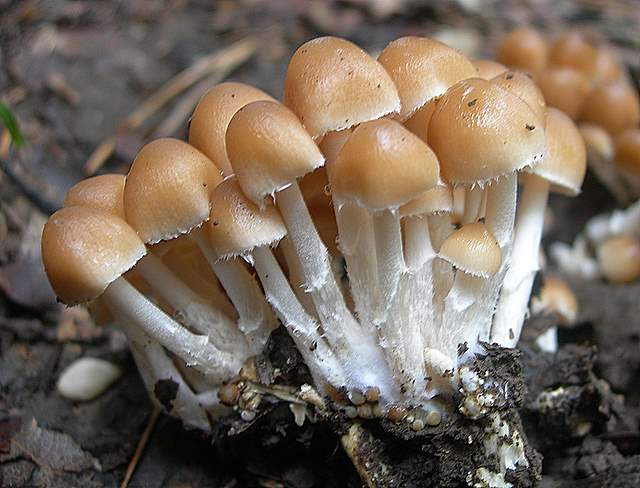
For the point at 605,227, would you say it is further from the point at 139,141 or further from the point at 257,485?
the point at 139,141

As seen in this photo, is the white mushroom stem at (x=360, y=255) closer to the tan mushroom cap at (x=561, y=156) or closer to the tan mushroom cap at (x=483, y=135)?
the tan mushroom cap at (x=483, y=135)

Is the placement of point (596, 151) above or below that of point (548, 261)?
above

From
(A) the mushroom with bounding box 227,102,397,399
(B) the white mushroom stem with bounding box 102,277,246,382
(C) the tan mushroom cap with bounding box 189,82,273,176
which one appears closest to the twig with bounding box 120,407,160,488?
(B) the white mushroom stem with bounding box 102,277,246,382

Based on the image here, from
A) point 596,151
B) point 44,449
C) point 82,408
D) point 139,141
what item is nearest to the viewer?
→ point 44,449

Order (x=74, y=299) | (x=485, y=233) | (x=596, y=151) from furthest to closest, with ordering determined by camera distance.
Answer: (x=596, y=151)
(x=485, y=233)
(x=74, y=299)

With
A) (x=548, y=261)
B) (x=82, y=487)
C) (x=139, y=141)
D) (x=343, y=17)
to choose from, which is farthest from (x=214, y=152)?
(x=343, y=17)

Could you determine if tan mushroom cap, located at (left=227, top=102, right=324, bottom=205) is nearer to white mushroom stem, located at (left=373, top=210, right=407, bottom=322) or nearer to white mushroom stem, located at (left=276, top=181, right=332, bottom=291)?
white mushroom stem, located at (left=276, top=181, right=332, bottom=291)

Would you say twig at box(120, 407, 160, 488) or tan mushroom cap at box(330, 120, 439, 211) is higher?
tan mushroom cap at box(330, 120, 439, 211)

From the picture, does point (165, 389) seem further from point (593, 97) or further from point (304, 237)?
point (593, 97)
